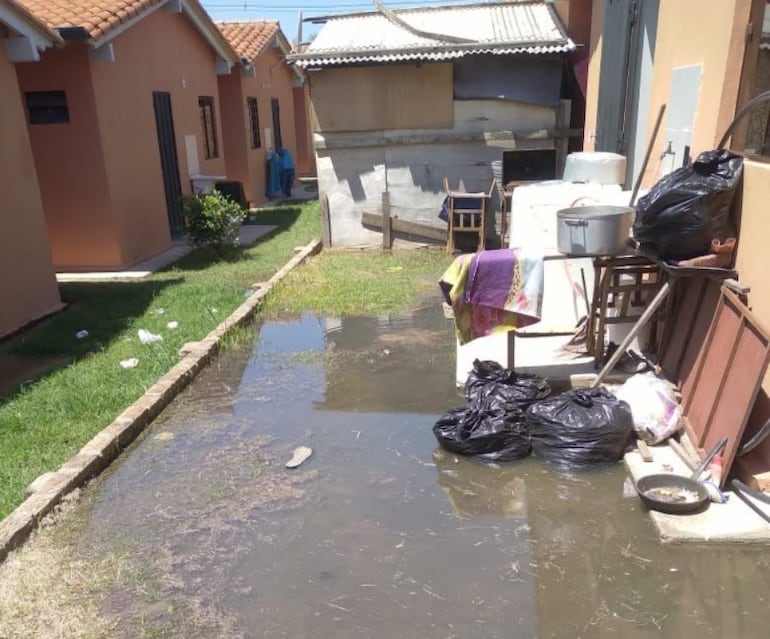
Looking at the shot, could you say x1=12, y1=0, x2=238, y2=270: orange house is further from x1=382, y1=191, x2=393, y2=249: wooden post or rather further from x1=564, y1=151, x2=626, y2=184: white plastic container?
x1=564, y1=151, x2=626, y2=184: white plastic container

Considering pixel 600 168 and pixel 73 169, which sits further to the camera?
pixel 73 169

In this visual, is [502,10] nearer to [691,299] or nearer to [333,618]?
[691,299]

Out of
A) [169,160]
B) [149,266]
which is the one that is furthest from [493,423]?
[169,160]

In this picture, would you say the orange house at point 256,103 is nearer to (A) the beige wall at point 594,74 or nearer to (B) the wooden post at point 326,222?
(B) the wooden post at point 326,222

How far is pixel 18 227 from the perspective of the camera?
7.45 m

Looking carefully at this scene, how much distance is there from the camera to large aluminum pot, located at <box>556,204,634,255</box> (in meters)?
4.54

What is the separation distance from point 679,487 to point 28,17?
7.84 metres

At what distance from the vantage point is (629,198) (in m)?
5.66

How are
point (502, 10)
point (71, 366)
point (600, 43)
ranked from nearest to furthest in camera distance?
point (71, 366) < point (600, 43) < point (502, 10)

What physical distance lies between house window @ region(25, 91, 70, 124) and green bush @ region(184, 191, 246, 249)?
6.97 ft

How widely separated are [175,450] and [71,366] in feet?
6.95

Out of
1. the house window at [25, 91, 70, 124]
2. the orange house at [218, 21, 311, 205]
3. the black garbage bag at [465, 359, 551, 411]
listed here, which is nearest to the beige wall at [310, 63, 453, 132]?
the house window at [25, 91, 70, 124]

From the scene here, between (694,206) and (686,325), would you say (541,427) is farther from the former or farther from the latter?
(694,206)

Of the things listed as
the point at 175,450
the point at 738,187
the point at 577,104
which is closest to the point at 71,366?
the point at 175,450
